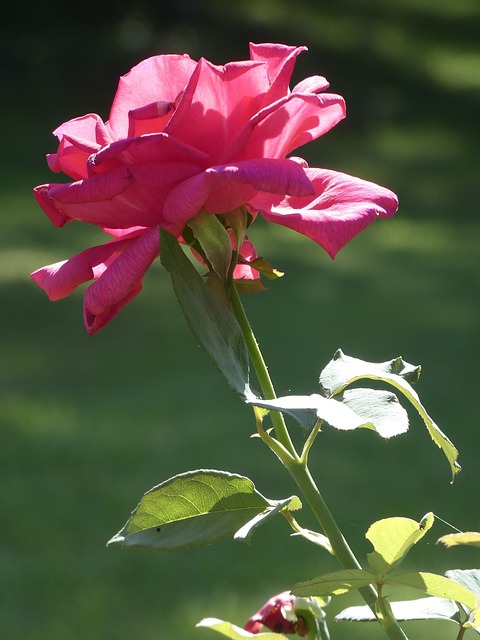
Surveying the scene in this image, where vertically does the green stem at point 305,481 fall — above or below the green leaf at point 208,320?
below

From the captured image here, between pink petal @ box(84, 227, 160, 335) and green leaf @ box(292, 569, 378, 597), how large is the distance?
0.12 metres

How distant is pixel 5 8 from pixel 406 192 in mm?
3370

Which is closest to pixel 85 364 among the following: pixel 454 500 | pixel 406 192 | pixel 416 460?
pixel 416 460

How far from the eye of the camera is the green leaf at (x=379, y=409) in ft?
1.23

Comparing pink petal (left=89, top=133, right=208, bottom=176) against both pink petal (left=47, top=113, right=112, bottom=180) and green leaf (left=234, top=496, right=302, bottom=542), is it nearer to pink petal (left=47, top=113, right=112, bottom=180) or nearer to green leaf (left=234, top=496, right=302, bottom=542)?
pink petal (left=47, top=113, right=112, bottom=180)

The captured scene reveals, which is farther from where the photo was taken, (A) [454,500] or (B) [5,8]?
(B) [5,8]

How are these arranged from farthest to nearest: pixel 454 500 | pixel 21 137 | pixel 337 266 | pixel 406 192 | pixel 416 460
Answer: pixel 21 137 → pixel 406 192 → pixel 337 266 → pixel 416 460 → pixel 454 500

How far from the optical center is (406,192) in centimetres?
559

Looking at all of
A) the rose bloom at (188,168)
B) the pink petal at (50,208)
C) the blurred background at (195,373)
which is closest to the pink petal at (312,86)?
the rose bloom at (188,168)

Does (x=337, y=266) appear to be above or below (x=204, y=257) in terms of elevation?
below

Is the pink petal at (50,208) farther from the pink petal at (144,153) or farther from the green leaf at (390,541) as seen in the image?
the green leaf at (390,541)

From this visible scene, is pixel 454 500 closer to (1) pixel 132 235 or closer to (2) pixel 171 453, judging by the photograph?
(2) pixel 171 453

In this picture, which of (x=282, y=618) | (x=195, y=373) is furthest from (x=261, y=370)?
(x=195, y=373)

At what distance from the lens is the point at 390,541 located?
1.33 ft
